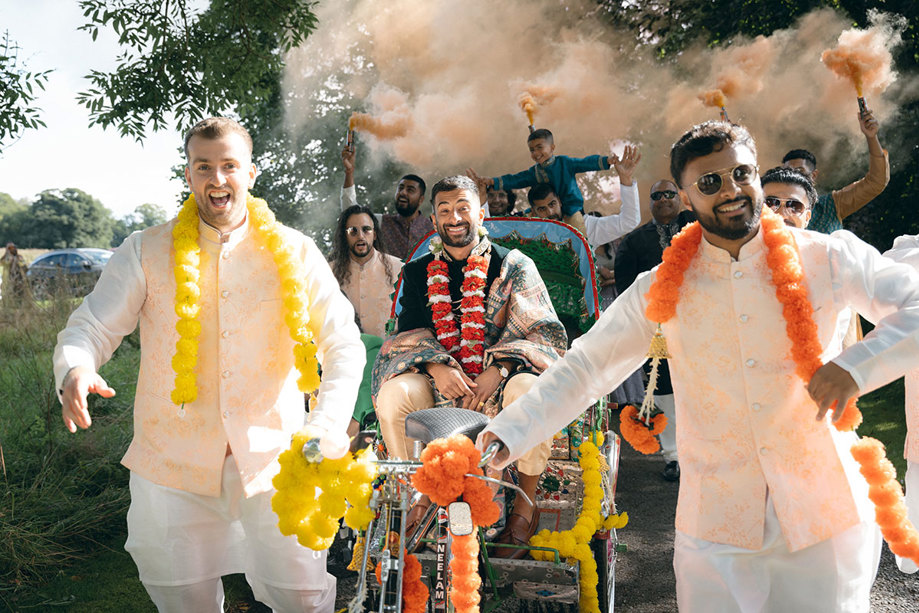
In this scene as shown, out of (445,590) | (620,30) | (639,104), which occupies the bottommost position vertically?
(445,590)

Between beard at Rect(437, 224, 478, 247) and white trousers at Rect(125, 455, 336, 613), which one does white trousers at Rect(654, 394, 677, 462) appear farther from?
white trousers at Rect(125, 455, 336, 613)

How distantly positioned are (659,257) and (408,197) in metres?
2.57

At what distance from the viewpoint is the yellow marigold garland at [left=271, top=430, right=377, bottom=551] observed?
2453 millimetres

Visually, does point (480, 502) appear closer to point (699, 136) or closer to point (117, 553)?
point (699, 136)

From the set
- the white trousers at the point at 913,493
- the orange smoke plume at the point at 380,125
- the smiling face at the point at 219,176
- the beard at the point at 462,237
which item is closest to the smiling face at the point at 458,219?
the beard at the point at 462,237

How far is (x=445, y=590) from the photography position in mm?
2752

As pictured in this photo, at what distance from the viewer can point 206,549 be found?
314 centimetres

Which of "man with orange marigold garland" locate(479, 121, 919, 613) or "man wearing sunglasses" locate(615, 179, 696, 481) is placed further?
"man wearing sunglasses" locate(615, 179, 696, 481)

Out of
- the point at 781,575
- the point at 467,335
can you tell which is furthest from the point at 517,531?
the point at 781,575

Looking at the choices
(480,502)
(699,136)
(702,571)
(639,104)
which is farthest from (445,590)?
(639,104)

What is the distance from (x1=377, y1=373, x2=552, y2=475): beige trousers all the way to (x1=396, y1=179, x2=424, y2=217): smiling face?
12.3ft

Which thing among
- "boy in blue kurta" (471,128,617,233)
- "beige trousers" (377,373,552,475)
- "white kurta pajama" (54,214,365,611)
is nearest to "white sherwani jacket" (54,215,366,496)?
"white kurta pajama" (54,214,365,611)

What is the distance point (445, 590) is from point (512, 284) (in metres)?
2.02

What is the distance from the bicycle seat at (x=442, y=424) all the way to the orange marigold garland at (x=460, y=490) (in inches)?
5.2
